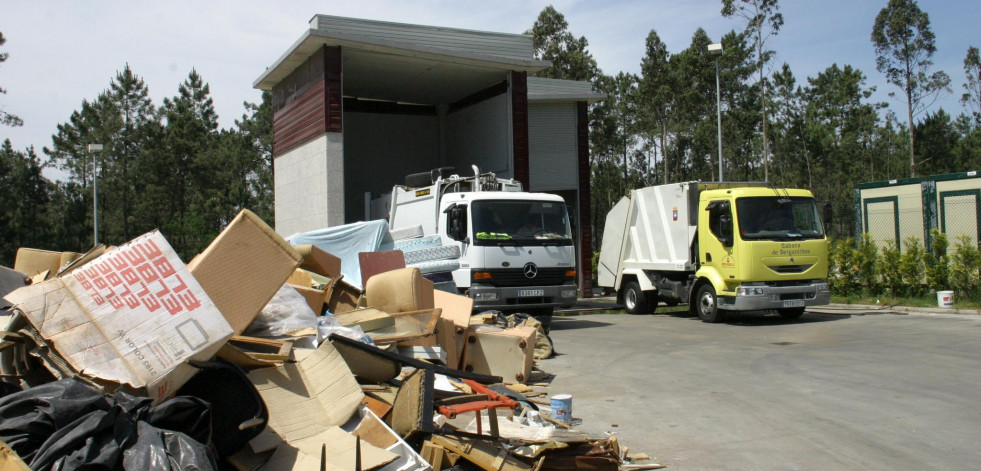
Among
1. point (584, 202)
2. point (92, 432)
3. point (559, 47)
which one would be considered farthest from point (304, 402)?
point (559, 47)

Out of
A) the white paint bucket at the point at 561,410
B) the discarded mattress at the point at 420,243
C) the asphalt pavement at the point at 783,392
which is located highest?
the discarded mattress at the point at 420,243

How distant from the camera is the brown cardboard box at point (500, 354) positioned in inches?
322

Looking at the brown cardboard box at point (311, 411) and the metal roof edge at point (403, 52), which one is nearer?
the brown cardboard box at point (311, 411)

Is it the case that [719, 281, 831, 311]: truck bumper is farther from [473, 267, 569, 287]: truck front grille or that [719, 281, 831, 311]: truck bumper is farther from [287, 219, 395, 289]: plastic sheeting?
[287, 219, 395, 289]: plastic sheeting

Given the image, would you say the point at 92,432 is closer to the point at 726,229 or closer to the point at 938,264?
the point at 726,229

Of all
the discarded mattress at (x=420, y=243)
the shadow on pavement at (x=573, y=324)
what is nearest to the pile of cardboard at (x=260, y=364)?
the discarded mattress at (x=420, y=243)

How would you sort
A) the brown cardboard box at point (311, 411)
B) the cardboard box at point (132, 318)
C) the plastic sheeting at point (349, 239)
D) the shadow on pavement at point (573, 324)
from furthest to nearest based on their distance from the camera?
the shadow on pavement at point (573, 324) → the plastic sheeting at point (349, 239) → the brown cardboard box at point (311, 411) → the cardboard box at point (132, 318)

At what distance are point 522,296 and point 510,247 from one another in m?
0.86

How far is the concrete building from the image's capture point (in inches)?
672

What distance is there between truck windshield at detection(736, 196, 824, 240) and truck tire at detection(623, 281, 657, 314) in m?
3.62

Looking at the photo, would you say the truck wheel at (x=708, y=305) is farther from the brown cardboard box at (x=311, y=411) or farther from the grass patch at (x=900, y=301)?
the brown cardboard box at (x=311, y=411)

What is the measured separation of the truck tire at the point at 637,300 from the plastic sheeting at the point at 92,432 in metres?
14.3

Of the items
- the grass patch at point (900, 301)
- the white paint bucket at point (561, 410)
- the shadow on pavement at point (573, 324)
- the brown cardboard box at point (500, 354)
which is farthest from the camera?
the grass patch at point (900, 301)

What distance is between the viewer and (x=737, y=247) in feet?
45.0
